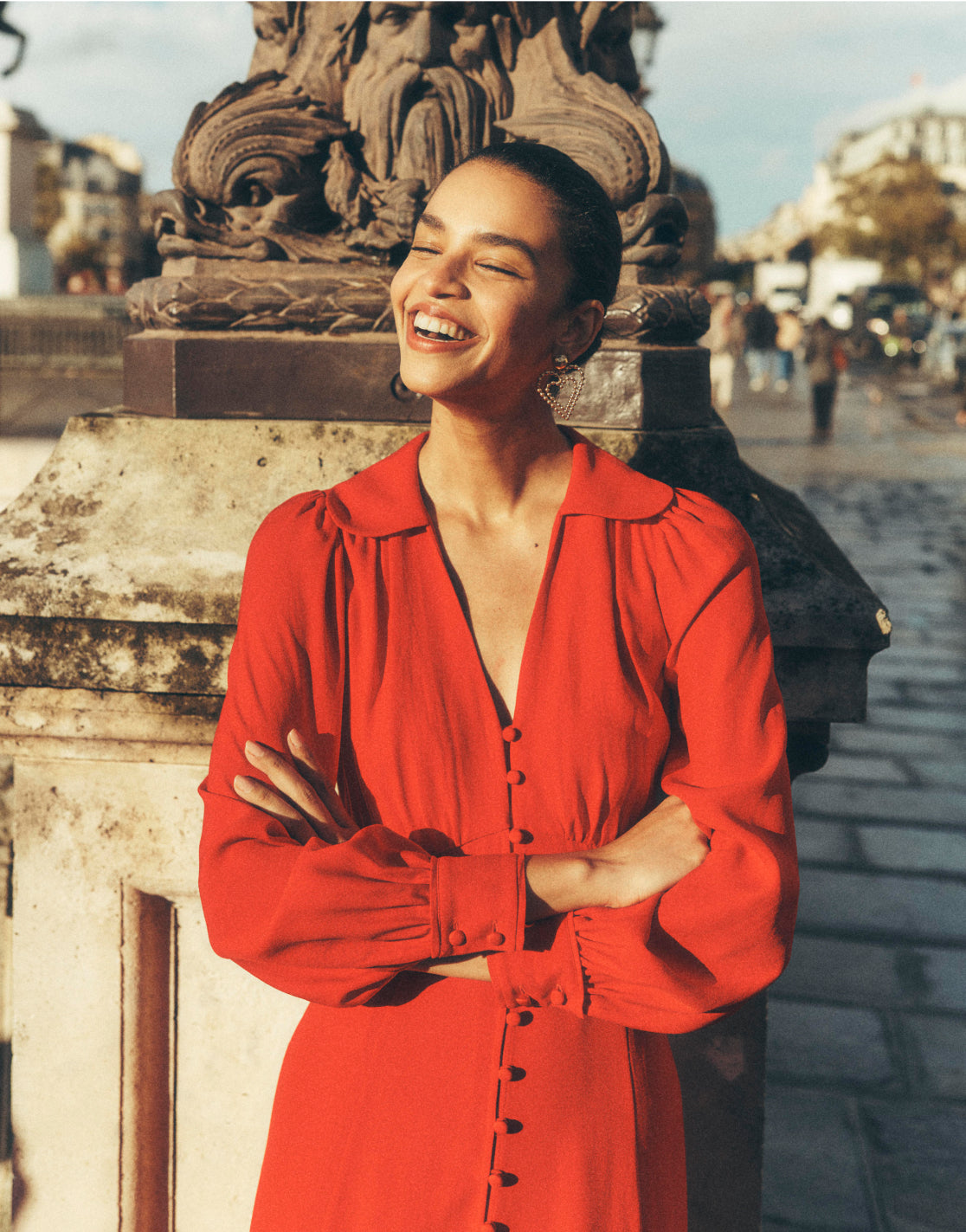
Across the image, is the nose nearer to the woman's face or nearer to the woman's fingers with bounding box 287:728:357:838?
the woman's face

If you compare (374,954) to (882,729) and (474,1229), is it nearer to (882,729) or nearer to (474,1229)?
(474,1229)

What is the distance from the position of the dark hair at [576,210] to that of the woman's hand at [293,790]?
0.62 m

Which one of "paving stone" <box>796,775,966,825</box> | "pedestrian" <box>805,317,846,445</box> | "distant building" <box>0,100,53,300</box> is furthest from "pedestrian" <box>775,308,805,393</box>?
"paving stone" <box>796,775,966,825</box>

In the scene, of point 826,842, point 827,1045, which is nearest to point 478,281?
point 827,1045

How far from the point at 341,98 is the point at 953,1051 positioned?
9.92 feet

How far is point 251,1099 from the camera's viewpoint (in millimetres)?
2236

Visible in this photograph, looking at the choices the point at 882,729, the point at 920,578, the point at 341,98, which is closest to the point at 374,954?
the point at 341,98

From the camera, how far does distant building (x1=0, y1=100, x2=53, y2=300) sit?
16016 mm

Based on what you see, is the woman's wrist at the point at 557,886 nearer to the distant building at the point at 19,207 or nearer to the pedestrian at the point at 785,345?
the distant building at the point at 19,207

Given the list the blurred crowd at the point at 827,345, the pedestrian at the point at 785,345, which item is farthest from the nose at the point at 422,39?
the pedestrian at the point at 785,345

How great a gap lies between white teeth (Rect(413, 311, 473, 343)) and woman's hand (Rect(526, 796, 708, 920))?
599mm

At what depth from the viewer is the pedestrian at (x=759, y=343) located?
95.4 feet

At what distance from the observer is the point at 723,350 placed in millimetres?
25000

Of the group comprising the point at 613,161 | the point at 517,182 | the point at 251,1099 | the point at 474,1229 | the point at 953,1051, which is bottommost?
the point at 953,1051
